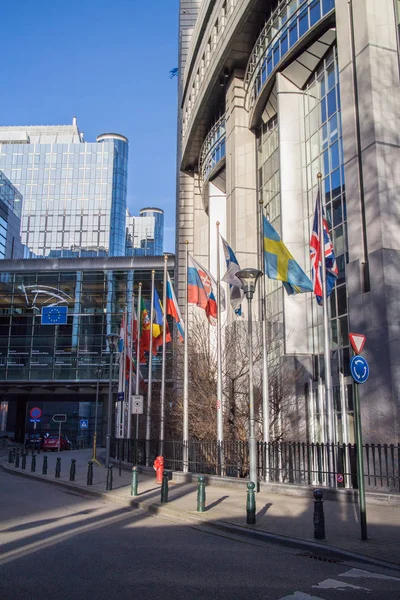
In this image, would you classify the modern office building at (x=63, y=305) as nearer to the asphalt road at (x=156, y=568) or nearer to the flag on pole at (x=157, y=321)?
the flag on pole at (x=157, y=321)

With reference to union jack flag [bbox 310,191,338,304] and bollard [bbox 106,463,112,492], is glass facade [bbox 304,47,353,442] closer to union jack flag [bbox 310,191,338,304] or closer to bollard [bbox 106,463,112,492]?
union jack flag [bbox 310,191,338,304]

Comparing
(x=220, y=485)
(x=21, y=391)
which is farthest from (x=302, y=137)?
(x=21, y=391)

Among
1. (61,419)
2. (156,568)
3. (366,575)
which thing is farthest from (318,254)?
(61,419)

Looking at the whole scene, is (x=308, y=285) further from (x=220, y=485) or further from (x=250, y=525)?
(x=250, y=525)

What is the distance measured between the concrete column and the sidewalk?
17.3 feet

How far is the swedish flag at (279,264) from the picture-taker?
17938 mm

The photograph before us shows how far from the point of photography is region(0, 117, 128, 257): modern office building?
16962 centimetres

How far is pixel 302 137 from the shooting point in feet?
101

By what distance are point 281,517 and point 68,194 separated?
168m

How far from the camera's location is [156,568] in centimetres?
820

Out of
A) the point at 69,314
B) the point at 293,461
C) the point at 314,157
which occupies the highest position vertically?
the point at 314,157

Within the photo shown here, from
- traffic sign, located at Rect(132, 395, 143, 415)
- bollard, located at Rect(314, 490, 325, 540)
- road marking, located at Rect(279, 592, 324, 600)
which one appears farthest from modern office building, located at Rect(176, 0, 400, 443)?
road marking, located at Rect(279, 592, 324, 600)

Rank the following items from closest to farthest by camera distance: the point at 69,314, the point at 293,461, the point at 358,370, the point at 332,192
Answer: the point at 358,370 < the point at 293,461 < the point at 332,192 < the point at 69,314

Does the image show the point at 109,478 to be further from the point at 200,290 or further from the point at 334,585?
the point at 334,585
